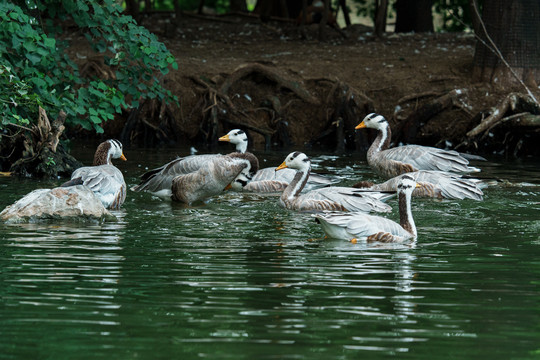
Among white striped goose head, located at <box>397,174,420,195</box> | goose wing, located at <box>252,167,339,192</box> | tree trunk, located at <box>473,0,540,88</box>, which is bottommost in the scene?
Answer: goose wing, located at <box>252,167,339,192</box>

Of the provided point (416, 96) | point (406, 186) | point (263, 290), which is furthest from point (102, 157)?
point (416, 96)

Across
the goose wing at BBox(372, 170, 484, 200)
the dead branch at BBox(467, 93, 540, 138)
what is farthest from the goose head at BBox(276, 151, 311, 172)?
the dead branch at BBox(467, 93, 540, 138)

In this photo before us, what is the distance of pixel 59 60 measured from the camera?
14.8 meters

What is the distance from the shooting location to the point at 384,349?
538 centimetres

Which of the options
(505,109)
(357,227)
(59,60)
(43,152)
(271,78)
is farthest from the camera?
(271,78)

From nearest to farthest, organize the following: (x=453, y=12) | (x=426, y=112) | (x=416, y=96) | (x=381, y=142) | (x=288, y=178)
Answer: (x=288, y=178)
(x=381, y=142)
(x=426, y=112)
(x=416, y=96)
(x=453, y=12)

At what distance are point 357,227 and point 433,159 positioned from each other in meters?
6.11

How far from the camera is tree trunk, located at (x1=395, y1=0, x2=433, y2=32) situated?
2841cm

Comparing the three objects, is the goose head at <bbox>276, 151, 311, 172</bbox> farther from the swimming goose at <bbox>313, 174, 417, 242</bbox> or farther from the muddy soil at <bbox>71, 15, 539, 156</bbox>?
the muddy soil at <bbox>71, 15, 539, 156</bbox>

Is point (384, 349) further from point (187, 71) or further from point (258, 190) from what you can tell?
point (187, 71)

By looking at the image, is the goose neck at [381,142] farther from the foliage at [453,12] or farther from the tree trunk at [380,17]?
the foliage at [453,12]

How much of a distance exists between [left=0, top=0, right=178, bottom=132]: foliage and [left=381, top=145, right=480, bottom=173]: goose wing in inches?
171

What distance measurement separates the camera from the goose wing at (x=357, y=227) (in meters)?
9.38

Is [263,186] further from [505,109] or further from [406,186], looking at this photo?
[505,109]
